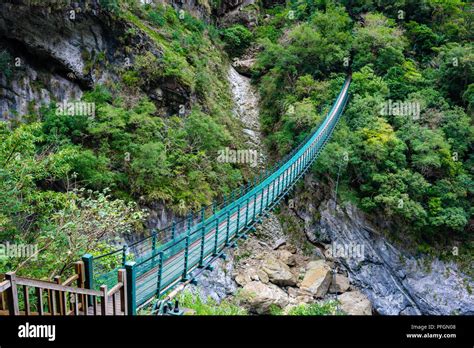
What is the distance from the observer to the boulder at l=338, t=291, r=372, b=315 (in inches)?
387

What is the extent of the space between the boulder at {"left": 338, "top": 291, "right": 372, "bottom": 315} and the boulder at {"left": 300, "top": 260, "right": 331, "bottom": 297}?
2.14 feet

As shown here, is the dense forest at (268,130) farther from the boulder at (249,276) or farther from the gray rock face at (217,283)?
the boulder at (249,276)

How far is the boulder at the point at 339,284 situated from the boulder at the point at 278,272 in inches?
54.9

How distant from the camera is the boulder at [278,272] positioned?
10.1 m

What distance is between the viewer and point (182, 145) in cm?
996

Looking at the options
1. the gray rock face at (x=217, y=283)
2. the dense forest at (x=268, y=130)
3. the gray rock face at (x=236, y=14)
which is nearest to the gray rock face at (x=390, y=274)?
the dense forest at (x=268, y=130)

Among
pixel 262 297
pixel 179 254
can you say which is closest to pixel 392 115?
pixel 262 297

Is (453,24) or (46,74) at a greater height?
(453,24)

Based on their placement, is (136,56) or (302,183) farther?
(302,183)

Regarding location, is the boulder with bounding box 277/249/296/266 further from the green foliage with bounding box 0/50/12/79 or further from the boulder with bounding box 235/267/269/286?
the green foliage with bounding box 0/50/12/79

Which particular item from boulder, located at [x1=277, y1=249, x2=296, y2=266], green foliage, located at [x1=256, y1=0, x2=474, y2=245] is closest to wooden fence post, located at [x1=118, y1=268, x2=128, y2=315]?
boulder, located at [x1=277, y1=249, x2=296, y2=266]
